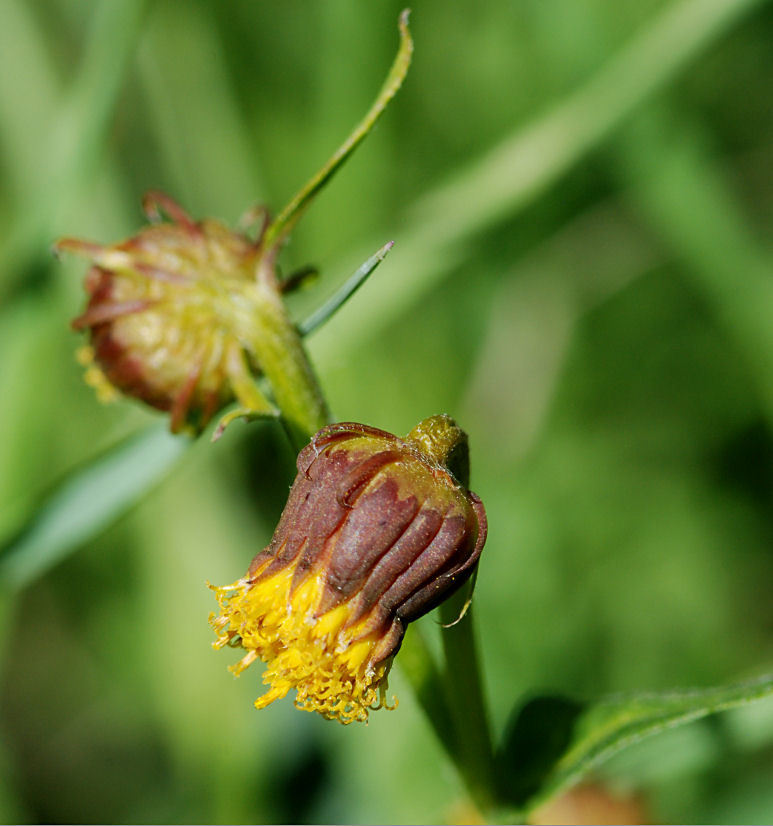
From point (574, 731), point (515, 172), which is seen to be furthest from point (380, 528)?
point (515, 172)

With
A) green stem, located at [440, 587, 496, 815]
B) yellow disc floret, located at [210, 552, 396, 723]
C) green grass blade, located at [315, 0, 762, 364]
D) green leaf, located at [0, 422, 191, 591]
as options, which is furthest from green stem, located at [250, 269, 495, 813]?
green grass blade, located at [315, 0, 762, 364]

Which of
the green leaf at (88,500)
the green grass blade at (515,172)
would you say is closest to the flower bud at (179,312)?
the green leaf at (88,500)

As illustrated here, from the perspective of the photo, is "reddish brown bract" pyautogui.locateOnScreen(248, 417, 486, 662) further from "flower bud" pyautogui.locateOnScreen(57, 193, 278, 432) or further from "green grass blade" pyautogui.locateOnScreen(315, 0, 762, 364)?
"green grass blade" pyautogui.locateOnScreen(315, 0, 762, 364)

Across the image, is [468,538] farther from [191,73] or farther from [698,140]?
[191,73]

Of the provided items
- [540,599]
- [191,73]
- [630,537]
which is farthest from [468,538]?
[191,73]

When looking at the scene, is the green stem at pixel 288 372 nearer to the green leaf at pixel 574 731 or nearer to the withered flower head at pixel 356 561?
the withered flower head at pixel 356 561

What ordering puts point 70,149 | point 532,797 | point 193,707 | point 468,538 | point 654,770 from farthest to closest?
point 193,707
point 70,149
point 654,770
point 532,797
point 468,538

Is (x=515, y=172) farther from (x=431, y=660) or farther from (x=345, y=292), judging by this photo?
(x=431, y=660)
